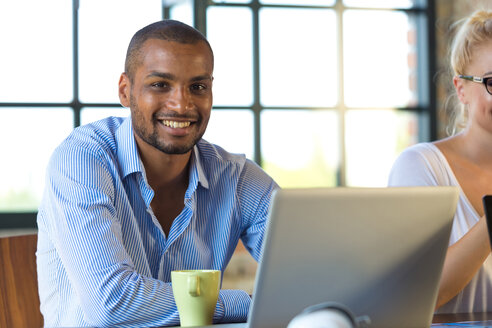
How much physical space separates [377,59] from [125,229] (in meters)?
3.36

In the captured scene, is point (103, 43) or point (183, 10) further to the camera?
point (183, 10)

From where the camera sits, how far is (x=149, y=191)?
1.68 m

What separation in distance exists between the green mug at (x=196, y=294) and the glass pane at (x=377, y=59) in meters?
3.56

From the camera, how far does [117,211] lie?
1630 millimetres

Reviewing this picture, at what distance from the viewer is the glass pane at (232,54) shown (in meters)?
4.32

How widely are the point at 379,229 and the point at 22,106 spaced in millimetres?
3369

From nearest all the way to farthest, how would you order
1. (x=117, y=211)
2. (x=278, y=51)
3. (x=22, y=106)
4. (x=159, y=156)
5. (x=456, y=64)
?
(x=117, y=211)
(x=159, y=156)
(x=456, y=64)
(x=22, y=106)
(x=278, y=51)

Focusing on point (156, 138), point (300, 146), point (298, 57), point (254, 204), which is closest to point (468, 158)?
point (254, 204)

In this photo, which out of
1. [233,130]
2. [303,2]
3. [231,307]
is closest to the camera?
[231,307]

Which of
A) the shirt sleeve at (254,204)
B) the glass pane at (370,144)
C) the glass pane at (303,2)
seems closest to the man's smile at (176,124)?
the shirt sleeve at (254,204)

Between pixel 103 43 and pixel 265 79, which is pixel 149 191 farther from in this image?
pixel 265 79

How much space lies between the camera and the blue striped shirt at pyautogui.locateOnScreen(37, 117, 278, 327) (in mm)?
1337

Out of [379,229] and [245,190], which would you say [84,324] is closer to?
[245,190]

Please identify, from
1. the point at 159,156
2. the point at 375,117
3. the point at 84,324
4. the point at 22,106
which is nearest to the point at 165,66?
the point at 159,156
